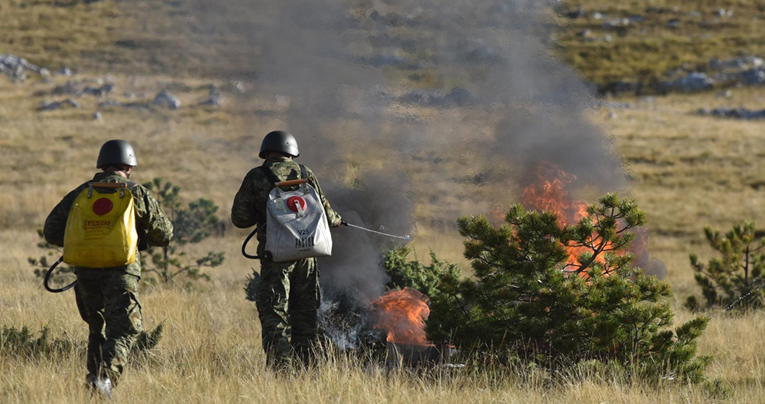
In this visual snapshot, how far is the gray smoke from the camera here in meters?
8.24

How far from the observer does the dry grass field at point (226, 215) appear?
17.1ft

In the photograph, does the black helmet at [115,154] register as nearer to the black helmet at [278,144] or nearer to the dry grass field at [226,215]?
the black helmet at [278,144]

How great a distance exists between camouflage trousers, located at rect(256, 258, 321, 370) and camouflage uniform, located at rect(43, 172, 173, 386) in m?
0.79

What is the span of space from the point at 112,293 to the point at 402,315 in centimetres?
232

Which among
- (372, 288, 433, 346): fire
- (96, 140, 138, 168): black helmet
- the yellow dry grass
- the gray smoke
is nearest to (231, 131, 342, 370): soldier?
the yellow dry grass

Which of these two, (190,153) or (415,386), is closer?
(415,386)

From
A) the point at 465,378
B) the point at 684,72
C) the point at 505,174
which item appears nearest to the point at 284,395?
the point at 465,378

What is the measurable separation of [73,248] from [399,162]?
155 inches

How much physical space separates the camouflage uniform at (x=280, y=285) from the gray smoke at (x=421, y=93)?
1969mm

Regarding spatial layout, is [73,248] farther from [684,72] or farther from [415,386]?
[684,72]

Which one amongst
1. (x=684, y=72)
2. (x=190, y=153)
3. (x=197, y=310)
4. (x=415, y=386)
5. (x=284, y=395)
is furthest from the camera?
(x=684, y=72)

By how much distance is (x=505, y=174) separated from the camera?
27.6 feet

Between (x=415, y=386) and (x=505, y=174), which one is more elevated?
(x=505, y=174)

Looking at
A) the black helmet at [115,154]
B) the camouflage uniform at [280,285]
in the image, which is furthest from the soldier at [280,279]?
the black helmet at [115,154]
